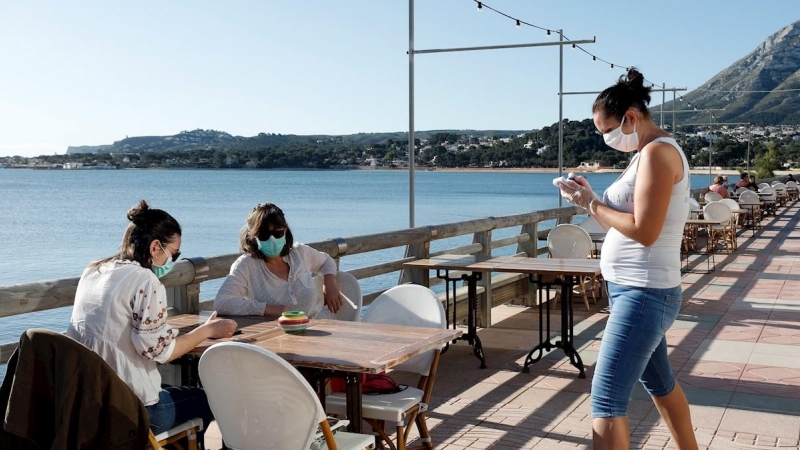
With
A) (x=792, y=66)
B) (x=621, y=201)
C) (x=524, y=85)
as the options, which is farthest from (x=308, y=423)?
(x=792, y=66)

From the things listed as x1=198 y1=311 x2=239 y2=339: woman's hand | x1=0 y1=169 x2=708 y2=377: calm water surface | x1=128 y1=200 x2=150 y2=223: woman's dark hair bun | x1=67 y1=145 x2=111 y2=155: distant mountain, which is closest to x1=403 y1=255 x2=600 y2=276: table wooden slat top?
x1=198 y1=311 x2=239 y2=339: woman's hand

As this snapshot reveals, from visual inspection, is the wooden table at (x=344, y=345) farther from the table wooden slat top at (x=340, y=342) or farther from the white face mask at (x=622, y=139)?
the white face mask at (x=622, y=139)

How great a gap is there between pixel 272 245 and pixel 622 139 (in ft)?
6.47

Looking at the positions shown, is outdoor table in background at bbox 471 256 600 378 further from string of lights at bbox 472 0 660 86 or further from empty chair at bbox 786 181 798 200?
empty chair at bbox 786 181 798 200

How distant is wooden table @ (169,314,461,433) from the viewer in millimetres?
3431

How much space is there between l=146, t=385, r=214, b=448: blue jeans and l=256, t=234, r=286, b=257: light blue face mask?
1142 millimetres

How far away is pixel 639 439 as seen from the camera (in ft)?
15.5

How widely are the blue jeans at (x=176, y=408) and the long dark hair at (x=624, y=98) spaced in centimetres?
196

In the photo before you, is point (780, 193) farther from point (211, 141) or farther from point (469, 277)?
point (211, 141)

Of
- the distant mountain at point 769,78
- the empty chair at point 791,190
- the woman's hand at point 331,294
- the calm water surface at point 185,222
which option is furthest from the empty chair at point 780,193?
the distant mountain at point 769,78

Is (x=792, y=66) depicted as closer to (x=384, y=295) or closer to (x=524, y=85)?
(x=524, y=85)

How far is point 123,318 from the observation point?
332 cm

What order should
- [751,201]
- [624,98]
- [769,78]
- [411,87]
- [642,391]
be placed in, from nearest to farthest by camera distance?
[624,98] → [642,391] → [411,87] → [751,201] → [769,78]

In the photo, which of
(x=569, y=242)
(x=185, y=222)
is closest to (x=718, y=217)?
(x=569, y=242)
